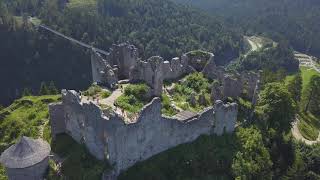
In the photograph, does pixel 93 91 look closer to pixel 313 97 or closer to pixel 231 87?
pixel 231 87

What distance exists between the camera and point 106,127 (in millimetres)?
45719

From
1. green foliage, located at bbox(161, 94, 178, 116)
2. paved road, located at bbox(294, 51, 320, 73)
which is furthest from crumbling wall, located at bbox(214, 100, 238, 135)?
paved road, located at bbox(294, 51, 320, 73)

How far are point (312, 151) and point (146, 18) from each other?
12805 centimetres

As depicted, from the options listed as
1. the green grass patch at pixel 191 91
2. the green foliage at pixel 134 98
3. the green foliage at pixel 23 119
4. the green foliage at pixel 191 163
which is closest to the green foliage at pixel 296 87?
the green grass patch at pixel 191 91

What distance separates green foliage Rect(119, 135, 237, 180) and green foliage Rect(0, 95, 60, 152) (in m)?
16.2

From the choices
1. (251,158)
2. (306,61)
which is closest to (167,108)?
(251,158)

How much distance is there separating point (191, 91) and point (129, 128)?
20006mm

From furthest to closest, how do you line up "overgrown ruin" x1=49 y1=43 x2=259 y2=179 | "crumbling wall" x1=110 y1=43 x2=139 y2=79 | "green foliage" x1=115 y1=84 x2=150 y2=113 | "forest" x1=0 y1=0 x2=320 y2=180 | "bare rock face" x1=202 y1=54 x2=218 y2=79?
"bare rock face" x1=202 y1=54 x2=218 y2=79 < "crumbling wall" x1=110 y1=43 x2=139 y2=79 < "green foliage" x1=115 y1=84 x2=150 y2=113 < "forest" x1=0 y1=0 x2=320 y2=180 < "overgrown ruin" x1=49 y1=43 x2=259 y2=179

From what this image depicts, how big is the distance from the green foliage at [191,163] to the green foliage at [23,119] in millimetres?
16208

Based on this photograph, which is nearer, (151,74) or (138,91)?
(138,91)

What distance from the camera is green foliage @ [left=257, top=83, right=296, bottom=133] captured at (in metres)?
63.7

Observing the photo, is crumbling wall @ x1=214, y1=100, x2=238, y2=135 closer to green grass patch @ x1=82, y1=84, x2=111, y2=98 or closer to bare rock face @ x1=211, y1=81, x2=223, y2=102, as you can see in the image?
bare rock face @ x1=211, y1=81, x2=223, y2=102

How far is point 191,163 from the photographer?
52.6 meters

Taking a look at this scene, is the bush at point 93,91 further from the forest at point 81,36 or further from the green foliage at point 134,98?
the forest at point 81,36
